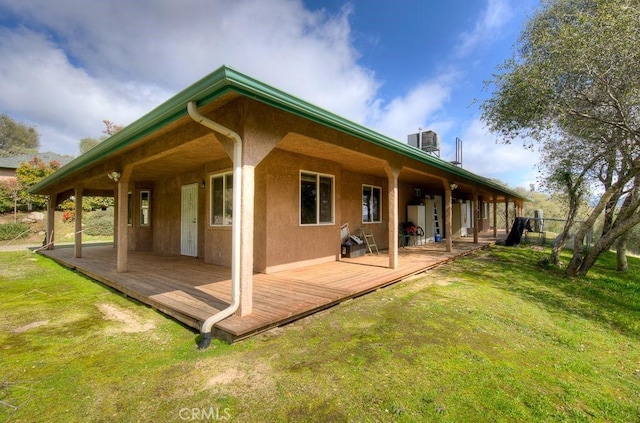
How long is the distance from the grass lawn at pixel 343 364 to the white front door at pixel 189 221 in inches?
137

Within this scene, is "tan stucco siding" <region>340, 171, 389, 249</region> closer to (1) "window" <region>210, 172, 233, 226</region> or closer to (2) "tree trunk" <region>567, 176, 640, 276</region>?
(1) "window" <region>210, 172, 233, 226</region>

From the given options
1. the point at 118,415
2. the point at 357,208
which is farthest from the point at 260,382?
the point at 357,208

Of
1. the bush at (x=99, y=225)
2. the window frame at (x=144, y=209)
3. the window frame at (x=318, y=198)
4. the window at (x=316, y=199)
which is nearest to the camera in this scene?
the window frame at (x=318, y=198)

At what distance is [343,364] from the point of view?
105 inches

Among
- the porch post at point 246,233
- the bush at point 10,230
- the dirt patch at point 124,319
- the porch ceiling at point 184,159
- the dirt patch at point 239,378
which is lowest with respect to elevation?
the dirt patch at point 124,319

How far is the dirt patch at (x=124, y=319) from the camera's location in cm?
360

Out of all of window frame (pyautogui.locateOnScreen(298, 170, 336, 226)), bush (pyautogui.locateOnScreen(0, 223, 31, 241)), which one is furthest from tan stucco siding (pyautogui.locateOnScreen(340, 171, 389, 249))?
bush (pyautogui.locateOnScreen(0, 223, 31, 241))

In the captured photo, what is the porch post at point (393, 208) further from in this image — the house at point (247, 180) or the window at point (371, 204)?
the window at point (371, 204)

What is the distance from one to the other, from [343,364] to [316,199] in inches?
175

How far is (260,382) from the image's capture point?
2.38m

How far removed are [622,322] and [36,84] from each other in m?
35.0

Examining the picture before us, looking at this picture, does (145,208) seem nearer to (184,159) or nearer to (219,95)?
(184,159)

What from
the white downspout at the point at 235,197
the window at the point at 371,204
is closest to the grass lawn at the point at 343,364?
the white downspout at the point at 235,197

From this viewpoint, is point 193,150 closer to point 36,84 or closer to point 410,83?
point 410,83
